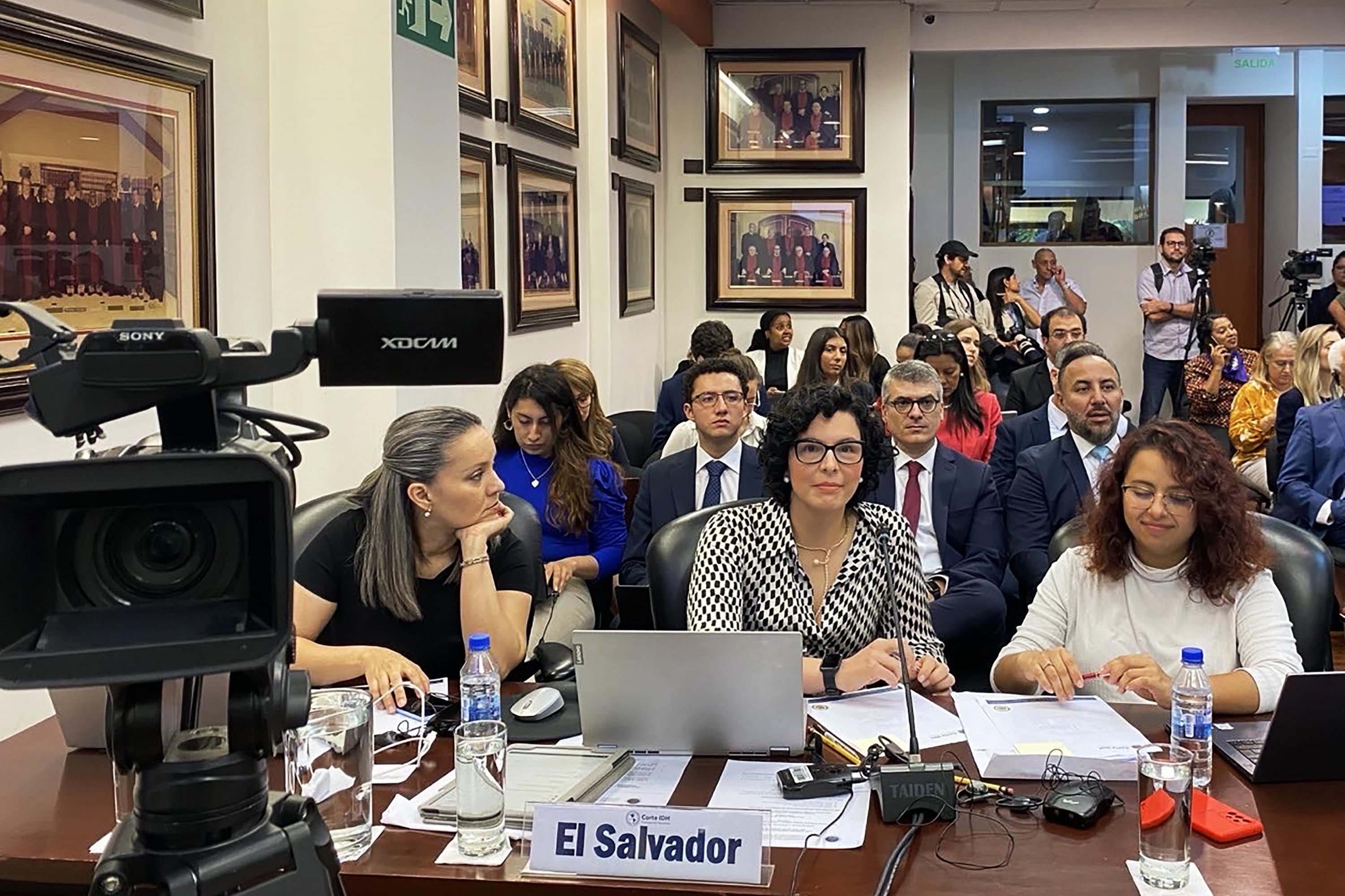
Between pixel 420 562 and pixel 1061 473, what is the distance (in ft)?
6.74

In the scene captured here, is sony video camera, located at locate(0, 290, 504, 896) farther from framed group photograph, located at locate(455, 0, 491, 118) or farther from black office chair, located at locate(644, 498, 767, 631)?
framed group photograph, located at locate(455, 0, 491, 118)

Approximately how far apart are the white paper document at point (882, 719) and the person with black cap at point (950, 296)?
271 inches

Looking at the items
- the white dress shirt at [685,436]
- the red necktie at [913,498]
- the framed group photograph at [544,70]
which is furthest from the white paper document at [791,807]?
the framed group photograph at [544,70]

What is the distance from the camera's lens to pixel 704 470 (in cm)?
418

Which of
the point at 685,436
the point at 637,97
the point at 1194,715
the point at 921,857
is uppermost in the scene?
the point at 637,97

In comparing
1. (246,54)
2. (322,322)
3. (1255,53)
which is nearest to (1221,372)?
(1255,53)

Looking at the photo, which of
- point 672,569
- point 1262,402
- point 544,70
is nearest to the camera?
point 672,569

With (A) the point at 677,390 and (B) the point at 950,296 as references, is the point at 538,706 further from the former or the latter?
(B) the point at 950,296

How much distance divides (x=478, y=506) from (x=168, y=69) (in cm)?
126

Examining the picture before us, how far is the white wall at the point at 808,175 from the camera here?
27.4 ft

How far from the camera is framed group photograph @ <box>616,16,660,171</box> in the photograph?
6852 mm

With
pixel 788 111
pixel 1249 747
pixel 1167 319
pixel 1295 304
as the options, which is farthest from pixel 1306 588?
pixel 1295 304

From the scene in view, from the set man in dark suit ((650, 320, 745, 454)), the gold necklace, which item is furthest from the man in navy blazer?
the gold necklace

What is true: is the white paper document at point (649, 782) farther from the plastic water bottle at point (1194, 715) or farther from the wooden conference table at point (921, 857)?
the plastic water bottle at point (1194, 715)
